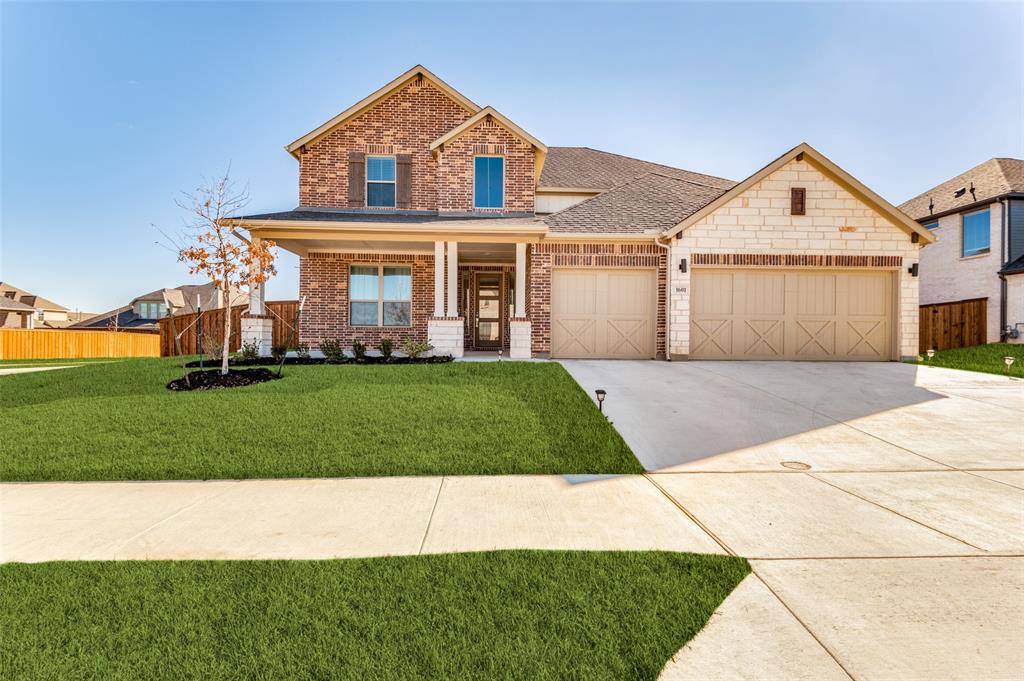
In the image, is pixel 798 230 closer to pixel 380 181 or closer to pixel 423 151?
pixel 423 151

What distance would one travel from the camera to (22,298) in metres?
51.5

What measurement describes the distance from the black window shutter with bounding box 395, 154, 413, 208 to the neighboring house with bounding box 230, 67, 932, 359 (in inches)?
1.7

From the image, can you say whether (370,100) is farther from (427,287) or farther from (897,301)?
(897,301)

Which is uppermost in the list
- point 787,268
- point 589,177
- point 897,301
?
point 589,177

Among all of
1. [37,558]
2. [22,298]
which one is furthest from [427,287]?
[22,298]

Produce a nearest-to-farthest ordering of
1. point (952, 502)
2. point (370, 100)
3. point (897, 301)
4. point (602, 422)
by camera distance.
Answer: point (952, 502) → point (602, 422) → point (897, 301) → point (370, 100)

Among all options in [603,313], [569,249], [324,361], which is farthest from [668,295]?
[324,361]

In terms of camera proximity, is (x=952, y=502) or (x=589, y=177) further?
(x=589, y=177)

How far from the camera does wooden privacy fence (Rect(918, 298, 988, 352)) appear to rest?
16719mm

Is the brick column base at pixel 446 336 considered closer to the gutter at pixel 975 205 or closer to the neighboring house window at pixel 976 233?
the neighboring house window at pixel 976 233

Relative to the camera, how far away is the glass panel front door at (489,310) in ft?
52.1

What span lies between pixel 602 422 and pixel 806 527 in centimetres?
315

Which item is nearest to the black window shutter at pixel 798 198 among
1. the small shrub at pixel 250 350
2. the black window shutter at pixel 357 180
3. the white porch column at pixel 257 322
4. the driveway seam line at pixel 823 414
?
the driveway seam line at pixel 823 414

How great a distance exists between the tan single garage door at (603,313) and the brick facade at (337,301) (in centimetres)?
404
